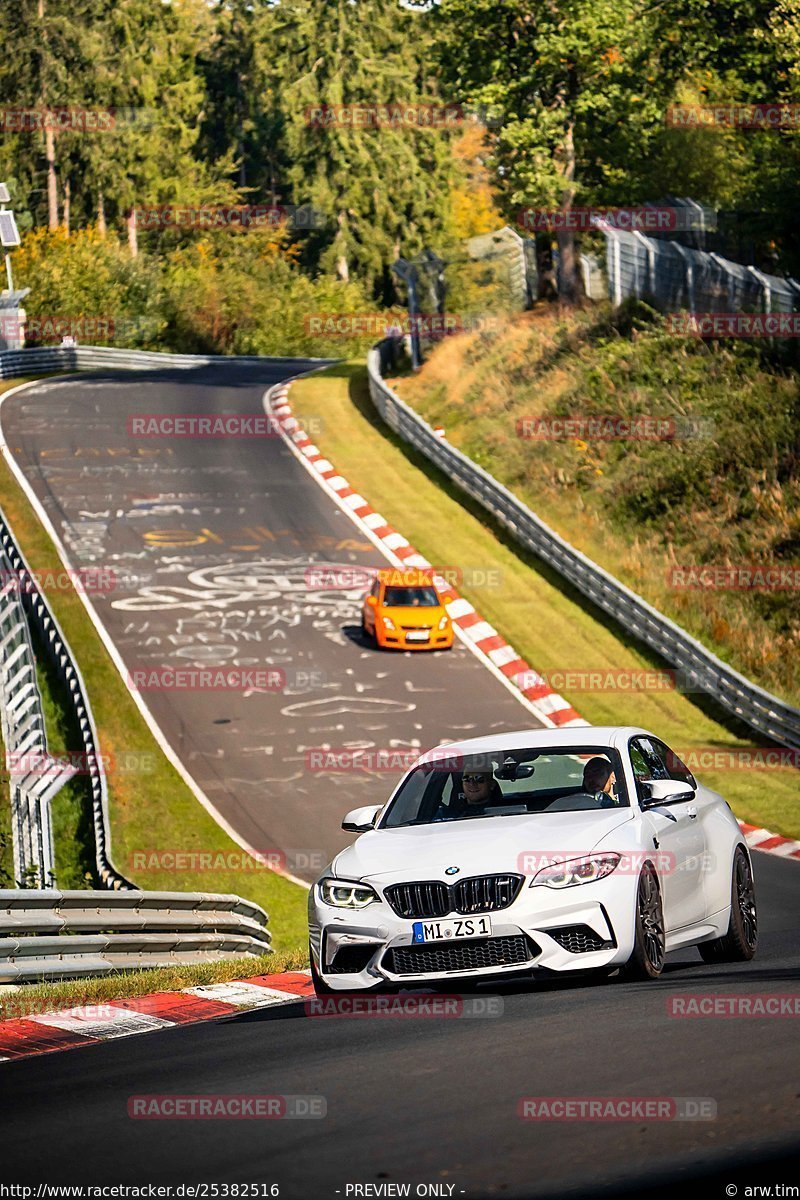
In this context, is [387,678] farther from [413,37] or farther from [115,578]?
[413,37]

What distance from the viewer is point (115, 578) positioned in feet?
111

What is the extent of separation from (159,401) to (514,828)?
42.5m

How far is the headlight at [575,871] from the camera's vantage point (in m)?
9.02

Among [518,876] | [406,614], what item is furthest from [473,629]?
[518,876]

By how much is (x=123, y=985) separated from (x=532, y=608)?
22271 millimetres

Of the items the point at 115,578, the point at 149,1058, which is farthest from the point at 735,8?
the point at 149,1058

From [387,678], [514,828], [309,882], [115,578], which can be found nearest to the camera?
[514,828]
